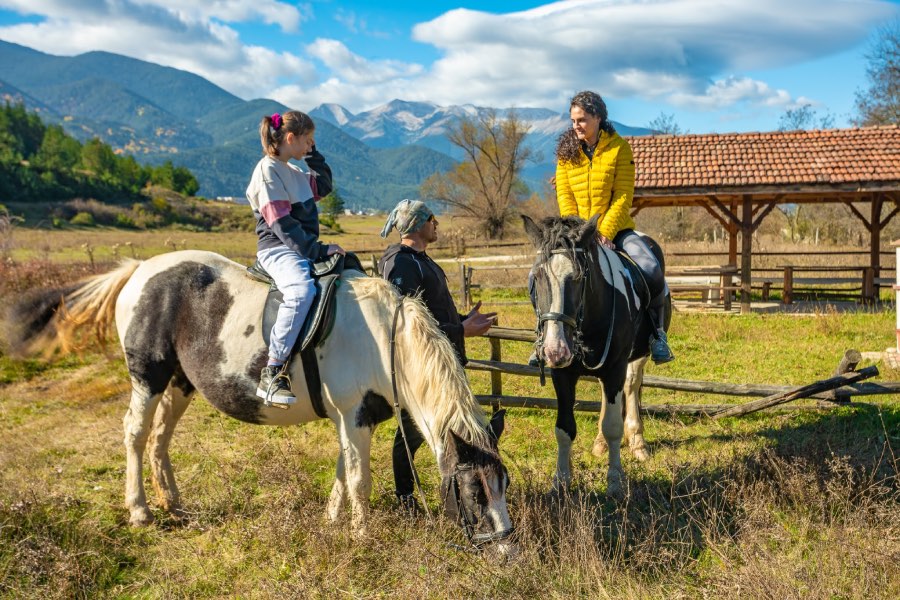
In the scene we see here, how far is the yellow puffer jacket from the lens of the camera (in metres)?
4.55

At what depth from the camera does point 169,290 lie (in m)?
3.86

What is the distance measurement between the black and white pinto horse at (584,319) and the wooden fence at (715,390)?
1.03 m

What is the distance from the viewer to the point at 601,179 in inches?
179

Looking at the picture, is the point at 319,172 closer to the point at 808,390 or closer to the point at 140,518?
the point at 140,518

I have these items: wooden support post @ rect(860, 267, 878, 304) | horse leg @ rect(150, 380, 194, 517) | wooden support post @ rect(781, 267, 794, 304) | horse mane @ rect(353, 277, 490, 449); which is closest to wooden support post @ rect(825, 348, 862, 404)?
horse mane @ rect(353, 277, 490, 449)

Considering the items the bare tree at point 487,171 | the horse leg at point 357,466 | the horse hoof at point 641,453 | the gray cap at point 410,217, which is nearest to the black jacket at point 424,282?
the gray cap at point 410,217

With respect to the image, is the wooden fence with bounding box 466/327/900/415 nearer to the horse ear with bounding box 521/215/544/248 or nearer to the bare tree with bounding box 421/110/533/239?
the horse ear with bounding box 521/215/544/248

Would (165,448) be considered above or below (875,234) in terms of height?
below

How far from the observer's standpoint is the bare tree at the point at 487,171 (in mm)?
48156

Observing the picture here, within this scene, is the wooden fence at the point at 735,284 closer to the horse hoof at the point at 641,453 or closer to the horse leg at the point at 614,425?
the horse hoof at the point at 641,453

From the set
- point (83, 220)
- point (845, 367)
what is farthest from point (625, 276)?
point (83, 220)

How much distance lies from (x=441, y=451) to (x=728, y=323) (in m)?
10.6

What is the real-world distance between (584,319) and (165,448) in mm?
3178

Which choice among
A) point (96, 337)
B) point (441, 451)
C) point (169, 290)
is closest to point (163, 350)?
point (169, 290)
